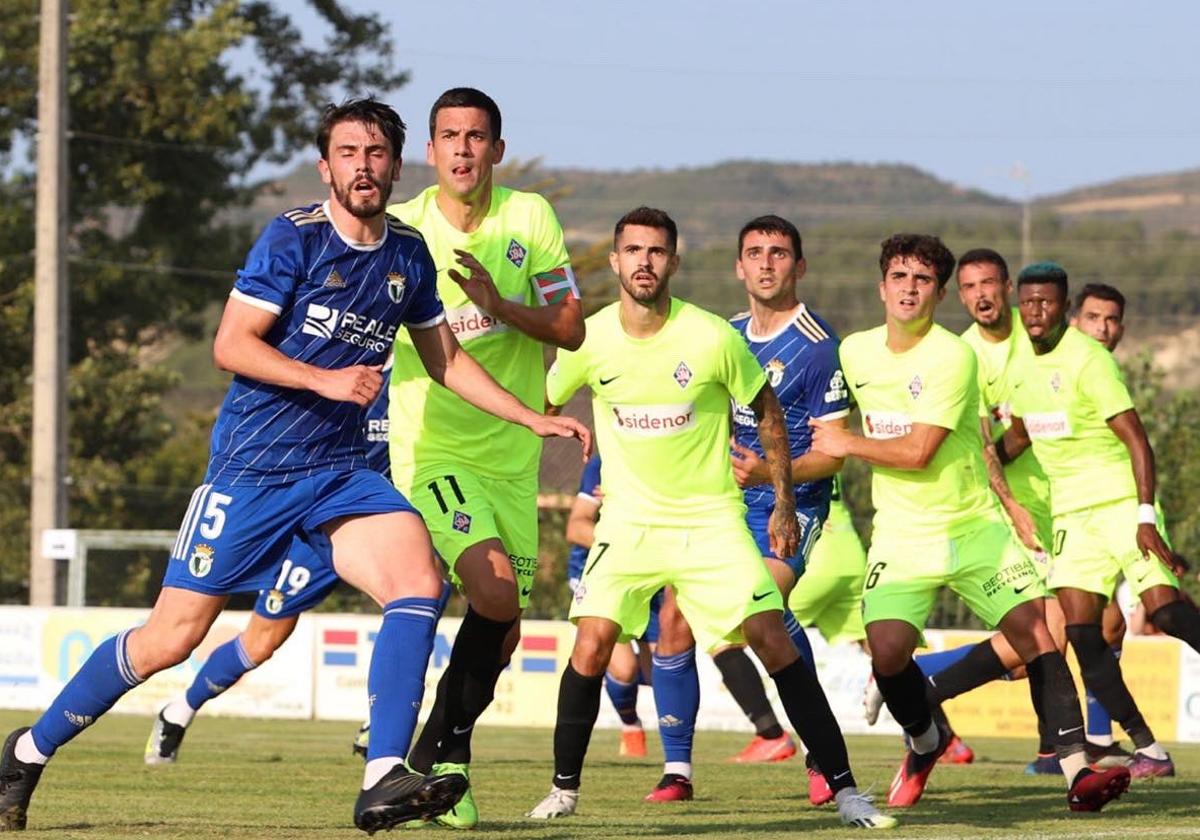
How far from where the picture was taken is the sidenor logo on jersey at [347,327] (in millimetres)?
7352

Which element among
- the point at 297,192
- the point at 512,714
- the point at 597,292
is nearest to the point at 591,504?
the point at 512,714

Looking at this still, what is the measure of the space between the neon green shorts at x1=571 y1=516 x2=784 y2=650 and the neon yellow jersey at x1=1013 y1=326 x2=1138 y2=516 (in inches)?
120

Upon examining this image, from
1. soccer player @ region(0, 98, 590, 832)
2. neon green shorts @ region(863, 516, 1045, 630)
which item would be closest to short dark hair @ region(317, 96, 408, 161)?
soccer player @ region(0, 98, 590, 832)

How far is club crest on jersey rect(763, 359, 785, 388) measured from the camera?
10.5 meters

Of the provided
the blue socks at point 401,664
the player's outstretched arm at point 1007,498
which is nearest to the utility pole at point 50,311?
the player's outstretched arm at point 1007,498

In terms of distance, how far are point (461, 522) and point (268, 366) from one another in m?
A: 1.75

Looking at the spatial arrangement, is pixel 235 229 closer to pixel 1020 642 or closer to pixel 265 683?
pixel 265 683

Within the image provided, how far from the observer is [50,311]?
87.1 ft

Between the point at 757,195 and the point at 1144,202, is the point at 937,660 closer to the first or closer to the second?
the point at 1144,202

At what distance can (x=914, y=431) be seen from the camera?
381 inches

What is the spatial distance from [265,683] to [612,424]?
12879 millimetres

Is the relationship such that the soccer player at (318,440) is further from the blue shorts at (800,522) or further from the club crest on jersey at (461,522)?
the blue shorts at (800,522)

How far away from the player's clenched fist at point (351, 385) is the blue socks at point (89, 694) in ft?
4.43

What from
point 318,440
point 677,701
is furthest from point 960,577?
point 318,440
